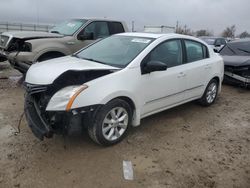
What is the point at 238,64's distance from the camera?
7133 mm

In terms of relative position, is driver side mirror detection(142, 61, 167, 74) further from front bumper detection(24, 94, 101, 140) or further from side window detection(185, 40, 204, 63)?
side window detection(185, 40, 204, 63)

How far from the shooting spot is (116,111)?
11.9 feet

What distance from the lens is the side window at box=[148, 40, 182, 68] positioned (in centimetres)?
419

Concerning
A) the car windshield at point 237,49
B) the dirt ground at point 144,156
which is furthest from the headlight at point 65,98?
the car windshield at point 237,49

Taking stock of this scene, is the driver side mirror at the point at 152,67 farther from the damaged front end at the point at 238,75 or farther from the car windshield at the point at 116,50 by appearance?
the damaged front end at the point at 238,75

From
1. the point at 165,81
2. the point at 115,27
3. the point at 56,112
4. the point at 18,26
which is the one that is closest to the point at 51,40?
the point at 115,27

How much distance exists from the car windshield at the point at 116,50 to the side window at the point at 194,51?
3.25ft

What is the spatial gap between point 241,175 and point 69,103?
7.72 ft

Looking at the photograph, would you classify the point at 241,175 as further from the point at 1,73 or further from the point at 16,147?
the point at 1,73

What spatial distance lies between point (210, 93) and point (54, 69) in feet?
11.9

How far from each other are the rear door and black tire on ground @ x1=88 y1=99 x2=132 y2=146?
65.1 inches

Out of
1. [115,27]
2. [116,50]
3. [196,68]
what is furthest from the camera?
[115,27]

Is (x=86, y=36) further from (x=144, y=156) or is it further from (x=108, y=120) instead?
(x=144, y=156)

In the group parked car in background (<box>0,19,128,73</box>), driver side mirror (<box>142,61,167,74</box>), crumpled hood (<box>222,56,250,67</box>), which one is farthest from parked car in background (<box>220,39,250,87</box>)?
driver side mirror (<box>142,61,167,74</box>)
